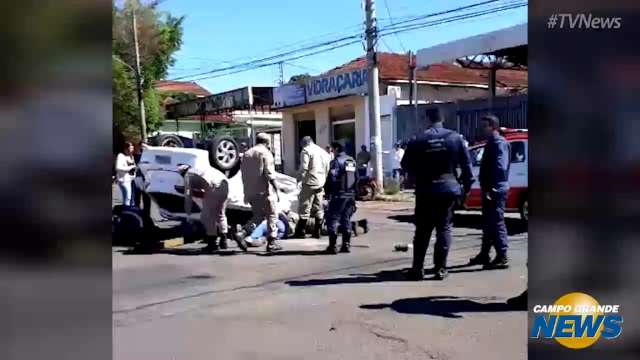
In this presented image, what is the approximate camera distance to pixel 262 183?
30.5ft

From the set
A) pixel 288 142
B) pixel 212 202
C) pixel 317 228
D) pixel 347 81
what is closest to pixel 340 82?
pixel 347 81

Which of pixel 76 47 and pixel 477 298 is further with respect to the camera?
pixel 477 298

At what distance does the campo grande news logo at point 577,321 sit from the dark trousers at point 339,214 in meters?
5.68

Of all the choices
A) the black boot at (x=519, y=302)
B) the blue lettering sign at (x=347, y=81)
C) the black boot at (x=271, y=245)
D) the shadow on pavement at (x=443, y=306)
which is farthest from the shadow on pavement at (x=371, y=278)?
the blue lettering sign at (x=347, y=81)

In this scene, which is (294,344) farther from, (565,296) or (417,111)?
(417,111)

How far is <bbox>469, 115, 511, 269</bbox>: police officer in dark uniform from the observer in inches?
295

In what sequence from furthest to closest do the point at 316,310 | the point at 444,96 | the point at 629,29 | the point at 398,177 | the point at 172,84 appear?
the point at 172,84, the point at 444,96, the point at 398,177, the point at 316,310, the point at 629,29

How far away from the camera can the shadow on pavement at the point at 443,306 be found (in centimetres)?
575

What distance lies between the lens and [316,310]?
5934mm

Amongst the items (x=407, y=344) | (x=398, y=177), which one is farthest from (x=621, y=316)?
(x=398, y=177)

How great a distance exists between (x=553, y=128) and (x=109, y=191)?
2047mm

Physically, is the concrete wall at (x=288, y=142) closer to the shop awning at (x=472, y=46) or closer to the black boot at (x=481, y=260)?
the shop awning at (x=472, y=46)

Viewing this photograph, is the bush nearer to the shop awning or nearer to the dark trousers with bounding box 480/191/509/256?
the shop awning

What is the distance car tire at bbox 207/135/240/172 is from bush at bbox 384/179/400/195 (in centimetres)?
869
